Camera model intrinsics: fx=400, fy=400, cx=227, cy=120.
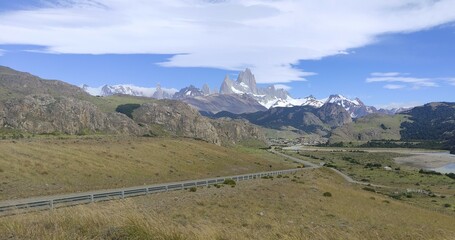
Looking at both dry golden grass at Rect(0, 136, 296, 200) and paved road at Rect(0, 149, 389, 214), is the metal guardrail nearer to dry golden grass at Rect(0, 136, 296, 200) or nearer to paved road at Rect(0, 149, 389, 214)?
paved road at Rect(0, 149, 389, 214)

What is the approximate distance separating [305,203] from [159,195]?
17.0 meters

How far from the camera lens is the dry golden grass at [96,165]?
53.0 meters

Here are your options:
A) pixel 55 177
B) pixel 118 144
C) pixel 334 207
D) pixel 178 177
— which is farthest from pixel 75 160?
pixel 334 207

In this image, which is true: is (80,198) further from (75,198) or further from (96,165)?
(96,165)

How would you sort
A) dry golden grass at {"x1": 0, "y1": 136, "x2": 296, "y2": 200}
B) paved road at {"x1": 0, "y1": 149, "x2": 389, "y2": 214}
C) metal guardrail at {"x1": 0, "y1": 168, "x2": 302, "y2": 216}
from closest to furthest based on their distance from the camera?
metal guardrail at {"x1": 0, "y1": 168, "x2": 302, "y2": 216} → paved road at {"x1": 0, "y1": 149, "x2": 389, "y2": 214} → dry golden grass at {"x1": 0, "y1": 136, "x2": 296, "y2": 200}

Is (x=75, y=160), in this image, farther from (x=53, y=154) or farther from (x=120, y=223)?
(x=120, y=223)

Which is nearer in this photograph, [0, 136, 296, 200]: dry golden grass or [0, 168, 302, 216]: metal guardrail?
[0, 168, 302, 216]: metal guardrail

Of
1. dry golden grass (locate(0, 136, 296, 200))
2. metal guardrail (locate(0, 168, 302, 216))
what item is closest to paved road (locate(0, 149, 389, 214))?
metal guardrail (locate(0, 168, 302, 216))

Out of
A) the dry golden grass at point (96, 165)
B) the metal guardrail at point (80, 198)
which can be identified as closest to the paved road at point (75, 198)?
the metal guardrail at point (80, 198)

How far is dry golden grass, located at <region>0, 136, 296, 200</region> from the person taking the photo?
53.0 meters

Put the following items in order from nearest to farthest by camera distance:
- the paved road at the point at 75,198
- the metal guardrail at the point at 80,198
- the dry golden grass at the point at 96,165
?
the metal guardrail at the point at 80,198, the paved road at the point at 75,198, the dry golden grass at the point at 96,165

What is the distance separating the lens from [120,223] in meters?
11.5

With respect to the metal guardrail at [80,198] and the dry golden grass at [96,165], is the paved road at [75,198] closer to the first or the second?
the metal guardrail at [80,198]

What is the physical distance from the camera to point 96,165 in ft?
232
